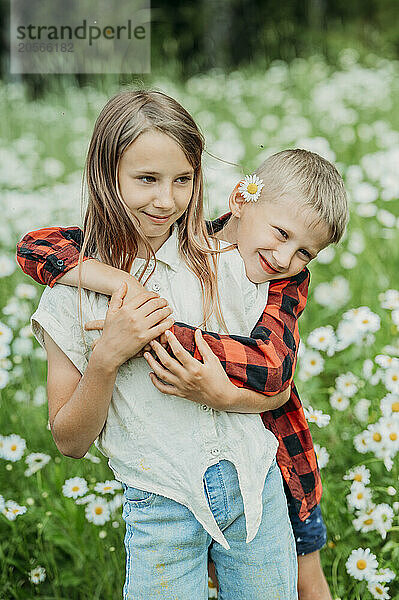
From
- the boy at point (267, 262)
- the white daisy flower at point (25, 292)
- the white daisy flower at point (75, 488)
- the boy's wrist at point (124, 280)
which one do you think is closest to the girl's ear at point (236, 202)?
the boy at point (267, 262)

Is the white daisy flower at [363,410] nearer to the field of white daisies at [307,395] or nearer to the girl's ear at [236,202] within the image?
the field of white daisies at [307,395]

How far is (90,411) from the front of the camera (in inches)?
49.2

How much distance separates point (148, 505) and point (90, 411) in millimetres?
219

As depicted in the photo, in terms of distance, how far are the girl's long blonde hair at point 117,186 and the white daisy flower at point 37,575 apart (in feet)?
2.85

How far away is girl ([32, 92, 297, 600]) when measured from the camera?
4.06ft

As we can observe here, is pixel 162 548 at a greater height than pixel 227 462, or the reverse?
pixel 227 462

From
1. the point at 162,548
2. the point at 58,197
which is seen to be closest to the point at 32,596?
the point at 162,548

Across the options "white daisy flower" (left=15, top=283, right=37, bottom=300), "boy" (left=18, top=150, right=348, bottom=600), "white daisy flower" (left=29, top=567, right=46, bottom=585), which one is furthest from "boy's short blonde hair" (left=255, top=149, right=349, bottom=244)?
"white daisy flower" (left=15, top=283, right=37, bottom=300)

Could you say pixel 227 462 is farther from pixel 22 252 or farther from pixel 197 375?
pixel 22 252

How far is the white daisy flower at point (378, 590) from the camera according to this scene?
1637 mm

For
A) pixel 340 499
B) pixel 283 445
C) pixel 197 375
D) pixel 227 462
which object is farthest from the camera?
pixel 340 499

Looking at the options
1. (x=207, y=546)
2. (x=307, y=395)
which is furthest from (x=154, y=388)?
(x=307, y=395)

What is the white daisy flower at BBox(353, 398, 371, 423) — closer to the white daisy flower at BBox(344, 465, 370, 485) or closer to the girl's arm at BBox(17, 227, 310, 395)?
the white daisy flower at BBox(344, 465, 370, 485)

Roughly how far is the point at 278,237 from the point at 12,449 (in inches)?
40.6
